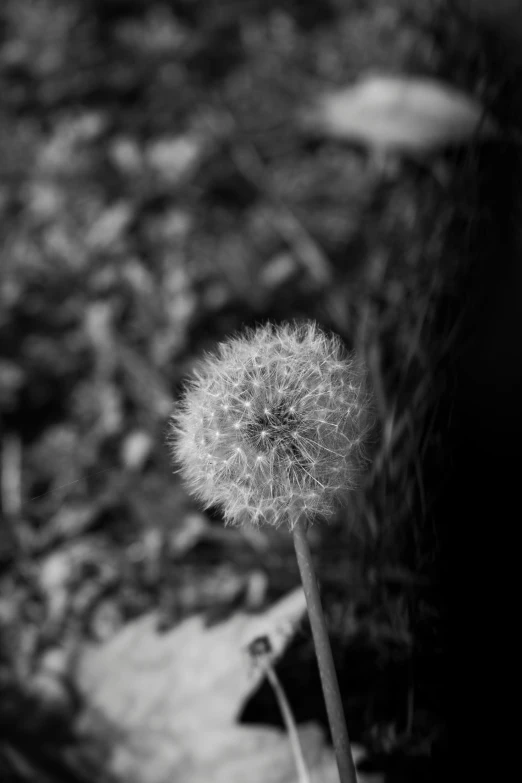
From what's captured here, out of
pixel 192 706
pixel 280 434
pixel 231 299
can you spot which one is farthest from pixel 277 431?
pixel 231 299

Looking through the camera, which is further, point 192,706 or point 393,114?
point 393,114

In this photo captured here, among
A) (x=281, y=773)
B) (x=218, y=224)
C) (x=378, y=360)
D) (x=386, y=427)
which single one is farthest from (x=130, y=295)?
(x=281, y=773)

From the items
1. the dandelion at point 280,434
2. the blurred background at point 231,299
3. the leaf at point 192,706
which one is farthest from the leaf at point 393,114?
the leaf at point 192,706

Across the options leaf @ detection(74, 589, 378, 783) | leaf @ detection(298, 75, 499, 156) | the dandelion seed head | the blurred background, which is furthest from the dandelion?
leaf @ detection(298, 75, 499, 156)

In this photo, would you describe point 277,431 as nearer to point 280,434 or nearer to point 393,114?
point 280,434

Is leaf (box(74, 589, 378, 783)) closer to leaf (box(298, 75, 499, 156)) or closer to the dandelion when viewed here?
the dandelion

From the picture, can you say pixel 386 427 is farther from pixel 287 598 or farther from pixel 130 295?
pixel 130 295
